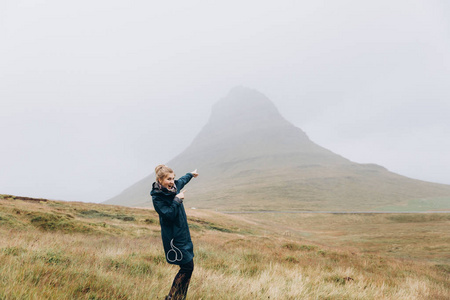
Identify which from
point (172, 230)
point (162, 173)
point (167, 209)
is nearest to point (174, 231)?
point (172, 230)

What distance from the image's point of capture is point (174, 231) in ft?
12.6

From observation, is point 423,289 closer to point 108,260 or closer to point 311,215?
point 108,260

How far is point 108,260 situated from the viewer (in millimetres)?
5730

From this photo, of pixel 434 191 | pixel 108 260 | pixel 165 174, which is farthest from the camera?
pixel 434 191

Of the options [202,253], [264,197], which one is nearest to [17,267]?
[202,253]

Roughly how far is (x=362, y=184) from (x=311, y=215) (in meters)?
112

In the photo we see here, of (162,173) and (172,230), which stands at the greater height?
(162,173)

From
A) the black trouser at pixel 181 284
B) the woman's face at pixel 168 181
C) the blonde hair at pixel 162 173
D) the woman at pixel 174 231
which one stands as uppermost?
the blonde hair at pixel 162 173

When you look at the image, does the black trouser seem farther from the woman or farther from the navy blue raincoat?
the navy blue raincoat

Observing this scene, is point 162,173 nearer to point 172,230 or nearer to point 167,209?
point 167,209

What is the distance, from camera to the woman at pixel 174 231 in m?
3.76

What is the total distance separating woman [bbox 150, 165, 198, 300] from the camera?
148 inches

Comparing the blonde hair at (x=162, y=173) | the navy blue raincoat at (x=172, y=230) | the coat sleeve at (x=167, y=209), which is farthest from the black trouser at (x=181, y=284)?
the blonde hair at (x=162, y=173)

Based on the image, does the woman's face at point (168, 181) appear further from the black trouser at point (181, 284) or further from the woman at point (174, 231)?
A: the black trouser at point (181, 284)
